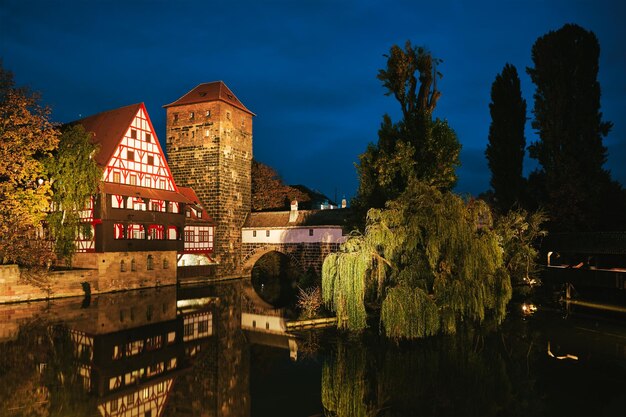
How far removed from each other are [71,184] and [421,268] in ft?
67.7

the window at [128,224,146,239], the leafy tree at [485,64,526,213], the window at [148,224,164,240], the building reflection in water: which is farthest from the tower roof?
the leafy tree at [485,64,526,213]

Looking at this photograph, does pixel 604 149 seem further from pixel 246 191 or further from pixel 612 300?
pixel 246 191

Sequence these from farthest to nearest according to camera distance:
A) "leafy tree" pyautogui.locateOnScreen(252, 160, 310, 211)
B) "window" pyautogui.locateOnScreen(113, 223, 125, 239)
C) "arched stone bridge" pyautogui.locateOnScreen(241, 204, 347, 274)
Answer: "leafy tree" pyautogui.locateOnScreen(252, 160, 310, 211)
"arched stone bridge" pyautogui.locateOnScreen(241, 204, 347, 274)
"window" pyautogui.locateOnScreen(113, 223, 125, 239)

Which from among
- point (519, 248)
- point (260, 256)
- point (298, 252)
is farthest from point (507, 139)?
point (260, 256)

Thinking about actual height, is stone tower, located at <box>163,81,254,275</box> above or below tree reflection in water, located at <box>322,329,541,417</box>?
above

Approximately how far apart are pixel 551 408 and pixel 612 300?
60.0 feet

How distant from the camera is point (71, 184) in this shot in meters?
26.7

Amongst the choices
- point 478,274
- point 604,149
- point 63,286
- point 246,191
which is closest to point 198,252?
point 246,191

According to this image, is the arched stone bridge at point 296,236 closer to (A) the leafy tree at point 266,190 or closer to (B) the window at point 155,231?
(A) the leafy tree at point 266,190

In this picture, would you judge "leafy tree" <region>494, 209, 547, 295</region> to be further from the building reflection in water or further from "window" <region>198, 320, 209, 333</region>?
"window" <region>198, 320, 209, 333</region>

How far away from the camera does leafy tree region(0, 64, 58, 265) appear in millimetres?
23594

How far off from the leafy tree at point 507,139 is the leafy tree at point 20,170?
2909 centimetres

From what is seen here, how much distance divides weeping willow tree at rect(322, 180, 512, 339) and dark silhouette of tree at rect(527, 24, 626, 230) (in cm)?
1591

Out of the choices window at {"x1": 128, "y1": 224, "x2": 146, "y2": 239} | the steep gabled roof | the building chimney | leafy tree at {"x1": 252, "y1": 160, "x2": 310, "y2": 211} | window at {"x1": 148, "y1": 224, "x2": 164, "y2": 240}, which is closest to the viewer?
the steep gabled roof
